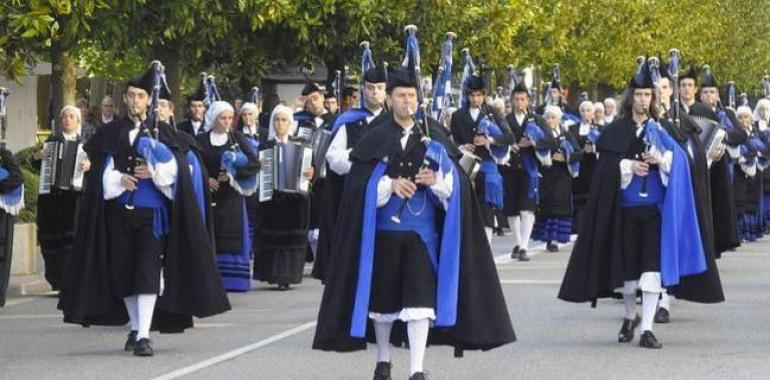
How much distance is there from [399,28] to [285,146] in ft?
31.8

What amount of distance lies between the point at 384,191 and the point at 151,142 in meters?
2.92

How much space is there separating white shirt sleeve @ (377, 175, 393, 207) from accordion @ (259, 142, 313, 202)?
8.68 m

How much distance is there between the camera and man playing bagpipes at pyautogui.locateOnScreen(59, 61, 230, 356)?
579 inches

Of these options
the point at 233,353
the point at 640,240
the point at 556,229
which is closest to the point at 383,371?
the point at 233,353

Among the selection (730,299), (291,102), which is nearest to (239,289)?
(730,299)

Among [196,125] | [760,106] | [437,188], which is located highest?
[760,106]

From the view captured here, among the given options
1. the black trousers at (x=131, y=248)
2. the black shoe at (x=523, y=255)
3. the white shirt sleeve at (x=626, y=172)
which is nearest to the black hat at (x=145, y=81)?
the black trousers at (x=131, y=248)

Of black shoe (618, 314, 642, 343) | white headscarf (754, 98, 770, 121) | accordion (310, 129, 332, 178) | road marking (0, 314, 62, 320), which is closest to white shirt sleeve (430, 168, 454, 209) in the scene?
black shoe (618, 314, 642, 343)

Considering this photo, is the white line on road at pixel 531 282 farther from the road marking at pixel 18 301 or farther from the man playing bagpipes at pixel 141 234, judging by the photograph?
the man playing bagpipes at pixel 141 234

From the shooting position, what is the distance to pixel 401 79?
490 inches

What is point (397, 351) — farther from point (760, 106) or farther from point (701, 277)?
point (760, 106)

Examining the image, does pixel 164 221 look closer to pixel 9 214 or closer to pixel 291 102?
pixel 9 214

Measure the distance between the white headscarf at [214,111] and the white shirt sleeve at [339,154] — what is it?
3.44 meters

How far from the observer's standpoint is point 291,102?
140ft
